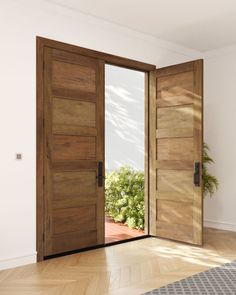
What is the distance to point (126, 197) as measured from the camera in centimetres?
651

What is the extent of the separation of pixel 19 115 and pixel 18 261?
1590 mm

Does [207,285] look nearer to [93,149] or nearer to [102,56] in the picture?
[93,149]

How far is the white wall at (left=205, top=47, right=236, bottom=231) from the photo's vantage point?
595 cm

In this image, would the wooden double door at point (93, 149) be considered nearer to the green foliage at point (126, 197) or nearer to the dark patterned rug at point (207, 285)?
the green foliage at point (126, 197)

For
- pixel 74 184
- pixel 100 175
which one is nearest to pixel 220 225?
pixel 100 175

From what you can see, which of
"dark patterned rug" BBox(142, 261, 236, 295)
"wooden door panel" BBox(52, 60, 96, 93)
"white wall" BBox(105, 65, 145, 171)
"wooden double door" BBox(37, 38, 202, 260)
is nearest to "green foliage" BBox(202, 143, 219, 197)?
"wooden double door" BBox(37, 38, 202, 260)

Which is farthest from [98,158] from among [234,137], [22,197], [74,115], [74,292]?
[234,137]

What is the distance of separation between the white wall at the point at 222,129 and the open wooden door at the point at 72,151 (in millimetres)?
2294

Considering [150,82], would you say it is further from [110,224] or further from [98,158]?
[110,224]

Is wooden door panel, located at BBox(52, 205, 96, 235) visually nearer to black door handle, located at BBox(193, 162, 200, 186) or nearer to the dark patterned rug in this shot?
black door handle, located at BBox(193, 162, 200, 186)

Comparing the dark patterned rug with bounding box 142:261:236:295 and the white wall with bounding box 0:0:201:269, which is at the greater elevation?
the white wall with bounding box 0:0:201:269

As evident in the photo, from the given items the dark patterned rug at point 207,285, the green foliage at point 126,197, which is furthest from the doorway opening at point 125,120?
the dark patterned rug at point 207,285

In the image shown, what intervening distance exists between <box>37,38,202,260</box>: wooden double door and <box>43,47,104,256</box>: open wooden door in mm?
12

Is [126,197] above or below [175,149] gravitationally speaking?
below
